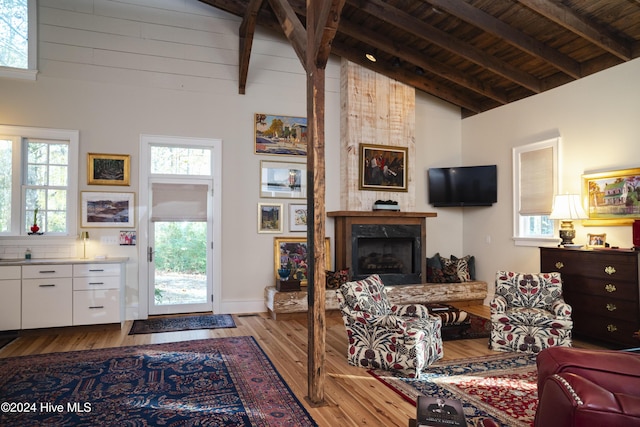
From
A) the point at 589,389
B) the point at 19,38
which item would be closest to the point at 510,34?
the point at 589,389

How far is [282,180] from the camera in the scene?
21.5 feet

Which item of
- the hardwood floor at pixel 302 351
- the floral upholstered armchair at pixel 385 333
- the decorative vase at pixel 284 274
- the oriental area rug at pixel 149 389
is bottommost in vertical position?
the hardwood floor at pixel 302 351

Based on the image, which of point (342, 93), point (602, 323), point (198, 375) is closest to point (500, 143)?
point (342, 93)

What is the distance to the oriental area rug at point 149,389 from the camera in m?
2.88

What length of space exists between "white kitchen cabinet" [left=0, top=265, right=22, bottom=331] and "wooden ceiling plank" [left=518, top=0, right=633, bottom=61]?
6392mm

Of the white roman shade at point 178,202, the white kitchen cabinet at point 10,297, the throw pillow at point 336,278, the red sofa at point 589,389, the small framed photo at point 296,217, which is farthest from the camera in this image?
the small framed photo at point 296,217

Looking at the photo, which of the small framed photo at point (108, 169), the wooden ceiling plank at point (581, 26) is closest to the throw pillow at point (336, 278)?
the small framed photo at point (108, 169)

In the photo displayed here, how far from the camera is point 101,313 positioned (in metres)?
5.16

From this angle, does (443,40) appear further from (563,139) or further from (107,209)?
(107,209)

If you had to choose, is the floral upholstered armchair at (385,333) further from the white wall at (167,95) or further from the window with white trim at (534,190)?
the window with white trim at (534,190)

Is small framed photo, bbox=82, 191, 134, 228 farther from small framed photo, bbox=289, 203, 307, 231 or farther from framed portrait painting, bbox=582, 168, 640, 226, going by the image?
framed portrait painting, bbox=582, 168, 640, 226

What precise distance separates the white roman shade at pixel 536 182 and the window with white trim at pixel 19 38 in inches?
272

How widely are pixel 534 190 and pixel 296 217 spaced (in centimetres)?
356

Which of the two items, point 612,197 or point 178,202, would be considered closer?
point 612,197
